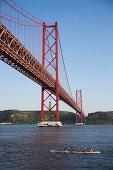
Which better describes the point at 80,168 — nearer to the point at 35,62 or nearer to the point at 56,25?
the point at 35,62

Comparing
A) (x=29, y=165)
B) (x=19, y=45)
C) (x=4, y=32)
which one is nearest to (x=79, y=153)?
(x=29, y=165)

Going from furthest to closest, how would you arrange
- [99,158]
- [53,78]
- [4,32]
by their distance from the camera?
Answer: 1. [53,78]
2. [4,32]
3. [99,158]

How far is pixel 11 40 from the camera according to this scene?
133 ft

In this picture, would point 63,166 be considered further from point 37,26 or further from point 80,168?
point 37,26

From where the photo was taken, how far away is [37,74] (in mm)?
56719

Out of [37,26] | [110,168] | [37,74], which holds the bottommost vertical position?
[110,168]

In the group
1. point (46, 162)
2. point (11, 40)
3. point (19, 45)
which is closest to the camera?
point (46, 162)

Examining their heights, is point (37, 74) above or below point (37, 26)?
below

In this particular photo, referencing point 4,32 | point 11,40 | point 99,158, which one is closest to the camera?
point 99,158

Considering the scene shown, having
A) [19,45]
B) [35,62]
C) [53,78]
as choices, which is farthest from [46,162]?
[53,78]

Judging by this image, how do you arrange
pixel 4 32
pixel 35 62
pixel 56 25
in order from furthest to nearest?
pixel 56 25
pixel 35 62
pixel 4 32

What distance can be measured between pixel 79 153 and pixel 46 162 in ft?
20.9

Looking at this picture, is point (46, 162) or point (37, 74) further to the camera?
point (37, 74)

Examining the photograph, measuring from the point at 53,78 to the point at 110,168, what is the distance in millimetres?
55963
